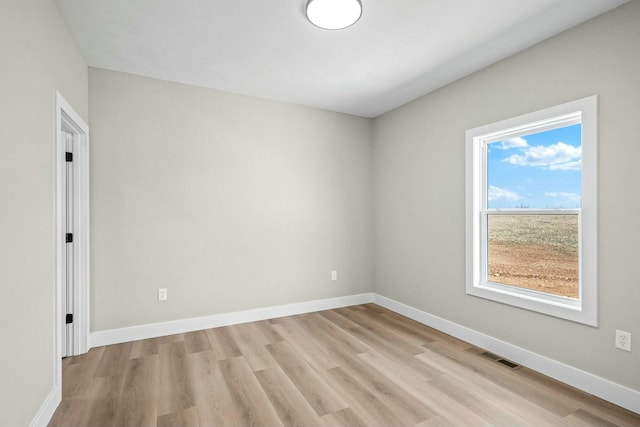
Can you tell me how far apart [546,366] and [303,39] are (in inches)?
130

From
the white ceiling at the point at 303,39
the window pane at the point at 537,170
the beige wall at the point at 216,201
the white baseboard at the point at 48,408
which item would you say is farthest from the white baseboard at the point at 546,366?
the white baseboard at the point at 48,408

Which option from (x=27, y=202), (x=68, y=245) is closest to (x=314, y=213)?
(x=68, y=245)

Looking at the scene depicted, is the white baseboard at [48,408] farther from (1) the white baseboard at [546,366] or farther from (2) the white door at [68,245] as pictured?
(1) the white baseboard at [546,366]

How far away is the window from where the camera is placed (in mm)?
2291

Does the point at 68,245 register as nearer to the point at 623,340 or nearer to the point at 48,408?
the point at 48,408

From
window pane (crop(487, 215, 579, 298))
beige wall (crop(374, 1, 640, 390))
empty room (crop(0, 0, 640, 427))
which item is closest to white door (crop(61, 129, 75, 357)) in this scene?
empty room (crop(0, 0, 640, 427))

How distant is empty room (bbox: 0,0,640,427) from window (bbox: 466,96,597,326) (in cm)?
2

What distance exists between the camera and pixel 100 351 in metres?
2.92

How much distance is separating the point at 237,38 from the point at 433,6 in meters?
1.51

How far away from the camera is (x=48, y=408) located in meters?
1.93

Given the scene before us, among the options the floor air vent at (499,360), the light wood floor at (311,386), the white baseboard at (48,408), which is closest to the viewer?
A: the white baseboard at (48,408)

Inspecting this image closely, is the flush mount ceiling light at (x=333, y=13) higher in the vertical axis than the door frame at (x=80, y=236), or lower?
higher

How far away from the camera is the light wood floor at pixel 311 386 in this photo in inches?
77.9

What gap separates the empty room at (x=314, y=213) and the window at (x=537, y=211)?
0.06 feet
